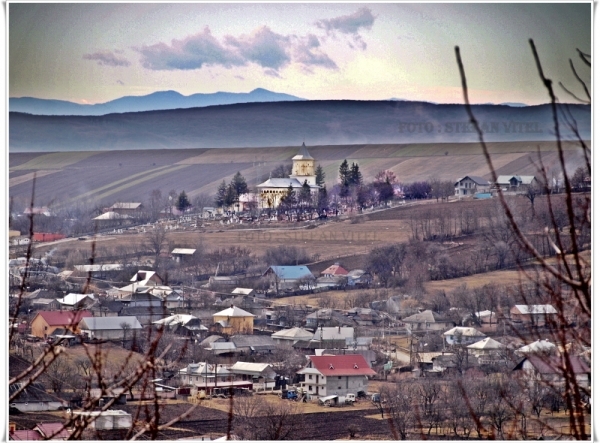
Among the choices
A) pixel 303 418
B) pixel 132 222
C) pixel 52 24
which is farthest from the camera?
pixel 132 222

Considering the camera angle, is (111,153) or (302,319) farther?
(111,153)

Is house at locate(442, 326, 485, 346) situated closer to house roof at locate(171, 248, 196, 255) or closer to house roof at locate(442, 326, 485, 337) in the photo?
house roof at locate(442, 326, 485, 337)

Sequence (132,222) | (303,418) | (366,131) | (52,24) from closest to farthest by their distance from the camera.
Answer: (303,418) < (52,24) < (366,131) < (132,222)

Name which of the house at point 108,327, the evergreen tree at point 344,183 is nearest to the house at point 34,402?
the house at point 108,327

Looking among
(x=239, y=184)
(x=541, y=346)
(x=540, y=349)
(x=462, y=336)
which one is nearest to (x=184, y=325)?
(x=462, y=336)

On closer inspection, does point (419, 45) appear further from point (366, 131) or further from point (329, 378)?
point (329, 378)

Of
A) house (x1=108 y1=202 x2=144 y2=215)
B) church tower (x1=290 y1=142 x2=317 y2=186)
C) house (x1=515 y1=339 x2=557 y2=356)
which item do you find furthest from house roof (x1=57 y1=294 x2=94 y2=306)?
house (x1=515 y1=339 x2=557 y2=356)

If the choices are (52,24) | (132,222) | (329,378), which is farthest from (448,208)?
(52,24)
